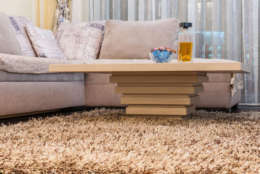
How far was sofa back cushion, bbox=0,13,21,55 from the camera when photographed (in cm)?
263

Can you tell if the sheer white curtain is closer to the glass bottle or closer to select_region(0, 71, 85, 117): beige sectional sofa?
select_region(0, 71, 85, 117): beige sectional sofa

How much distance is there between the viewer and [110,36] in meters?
3.43

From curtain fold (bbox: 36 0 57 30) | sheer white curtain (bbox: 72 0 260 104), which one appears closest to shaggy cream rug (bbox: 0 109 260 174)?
sheer white curtain (bbox: 72 0 260 104)

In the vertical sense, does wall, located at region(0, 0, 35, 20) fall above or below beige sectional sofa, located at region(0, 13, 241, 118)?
above

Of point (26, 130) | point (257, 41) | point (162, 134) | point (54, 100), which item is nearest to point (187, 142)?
point (162, 134)

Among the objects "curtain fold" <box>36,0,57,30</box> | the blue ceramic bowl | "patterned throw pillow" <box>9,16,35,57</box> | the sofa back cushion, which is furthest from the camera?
"curtain fold" <box>36,0,57,30</box>

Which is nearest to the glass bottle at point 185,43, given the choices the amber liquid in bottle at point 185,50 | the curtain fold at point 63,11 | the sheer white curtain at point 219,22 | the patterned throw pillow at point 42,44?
the amber liquid in bottle at point 185,50

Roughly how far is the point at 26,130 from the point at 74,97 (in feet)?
3.84

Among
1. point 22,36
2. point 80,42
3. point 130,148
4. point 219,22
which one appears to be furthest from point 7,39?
point 219,22

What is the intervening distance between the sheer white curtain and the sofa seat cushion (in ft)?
4.74

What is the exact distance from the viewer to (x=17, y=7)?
153 inches

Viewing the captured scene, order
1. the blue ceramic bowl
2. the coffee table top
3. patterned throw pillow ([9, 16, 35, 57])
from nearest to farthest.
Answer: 1. the coffee table top
2. the blue ceramic bowl
3. patterned throw pillow ([9, 16, 35, 57])

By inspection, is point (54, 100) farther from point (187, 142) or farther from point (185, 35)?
point (187, 142)

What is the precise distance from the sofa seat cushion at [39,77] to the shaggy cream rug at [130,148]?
15.1 inches
